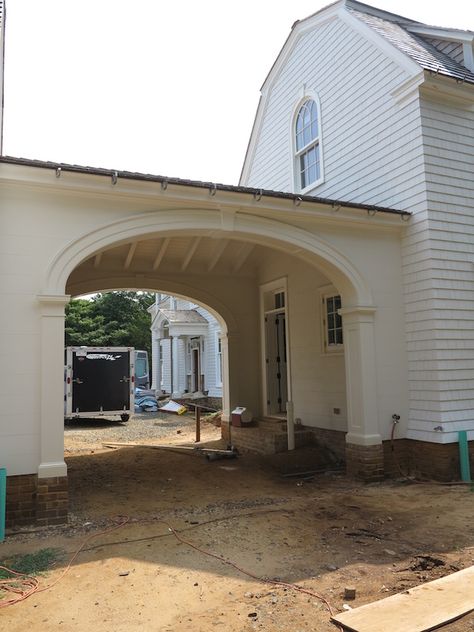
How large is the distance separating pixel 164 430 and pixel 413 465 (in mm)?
8889

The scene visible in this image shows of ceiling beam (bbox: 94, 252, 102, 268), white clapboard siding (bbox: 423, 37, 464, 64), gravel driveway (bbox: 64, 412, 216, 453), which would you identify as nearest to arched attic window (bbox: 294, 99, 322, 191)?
white clapboard siding (bbox: 423, 37, 464, 64)

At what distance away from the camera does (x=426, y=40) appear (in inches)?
417

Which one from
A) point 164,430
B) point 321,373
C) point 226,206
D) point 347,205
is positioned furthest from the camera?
point 164,430

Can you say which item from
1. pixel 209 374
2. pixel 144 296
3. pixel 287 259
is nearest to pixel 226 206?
pixel 287 259

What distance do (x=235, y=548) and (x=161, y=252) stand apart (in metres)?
6.17

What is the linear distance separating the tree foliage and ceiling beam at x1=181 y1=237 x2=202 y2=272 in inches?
786

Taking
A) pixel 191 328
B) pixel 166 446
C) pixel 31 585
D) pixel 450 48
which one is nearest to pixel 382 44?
pixel 450 48

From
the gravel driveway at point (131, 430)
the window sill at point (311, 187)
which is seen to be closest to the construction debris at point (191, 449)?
the gravel driveway at point (131, 430)

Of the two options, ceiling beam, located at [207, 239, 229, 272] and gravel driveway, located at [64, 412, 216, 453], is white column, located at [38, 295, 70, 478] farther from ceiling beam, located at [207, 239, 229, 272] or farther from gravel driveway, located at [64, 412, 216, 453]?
gravel driveway, located at [64, 412, 216, 453]

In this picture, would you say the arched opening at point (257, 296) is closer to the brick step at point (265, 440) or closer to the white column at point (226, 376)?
the white column at point (226, 376)

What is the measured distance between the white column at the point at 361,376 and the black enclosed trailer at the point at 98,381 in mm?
8441

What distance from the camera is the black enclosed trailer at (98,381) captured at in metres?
14.5

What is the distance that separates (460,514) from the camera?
19.4ft

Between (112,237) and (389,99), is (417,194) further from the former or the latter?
(112,237)
